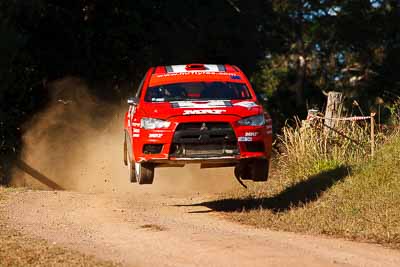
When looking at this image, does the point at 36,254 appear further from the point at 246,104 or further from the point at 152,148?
the point at 246,104

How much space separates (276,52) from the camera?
148ft

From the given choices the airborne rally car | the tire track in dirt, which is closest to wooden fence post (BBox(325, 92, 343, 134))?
the tire track in dirt

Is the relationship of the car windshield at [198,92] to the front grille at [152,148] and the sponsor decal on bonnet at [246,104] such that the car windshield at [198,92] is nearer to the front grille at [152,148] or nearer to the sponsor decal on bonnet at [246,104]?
the sponsor decal on bonnet at [246,104]

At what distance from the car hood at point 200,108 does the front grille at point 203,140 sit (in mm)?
192

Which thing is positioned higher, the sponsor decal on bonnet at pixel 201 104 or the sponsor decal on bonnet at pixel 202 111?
the sponsor decal on bonnet at pixel 201 104

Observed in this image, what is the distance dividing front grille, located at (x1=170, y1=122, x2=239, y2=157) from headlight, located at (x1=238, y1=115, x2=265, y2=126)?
231mm

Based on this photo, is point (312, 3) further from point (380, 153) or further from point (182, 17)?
point (380, 153)

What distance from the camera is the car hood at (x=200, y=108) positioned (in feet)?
44.3

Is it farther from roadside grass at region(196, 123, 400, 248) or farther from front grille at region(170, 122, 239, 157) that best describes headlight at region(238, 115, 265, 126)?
roadside grass at region(196, 123, 400, 248)

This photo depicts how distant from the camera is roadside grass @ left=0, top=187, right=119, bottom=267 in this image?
9.77 metres

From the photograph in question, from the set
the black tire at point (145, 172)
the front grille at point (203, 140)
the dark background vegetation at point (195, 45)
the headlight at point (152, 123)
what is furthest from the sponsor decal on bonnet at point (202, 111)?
the dark background vegetation at point (195, 45)

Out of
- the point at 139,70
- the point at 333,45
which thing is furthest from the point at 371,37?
the point at 139,70

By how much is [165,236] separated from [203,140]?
2064 millimetres

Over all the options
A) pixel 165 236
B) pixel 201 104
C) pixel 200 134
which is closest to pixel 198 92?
pixel 201 104
